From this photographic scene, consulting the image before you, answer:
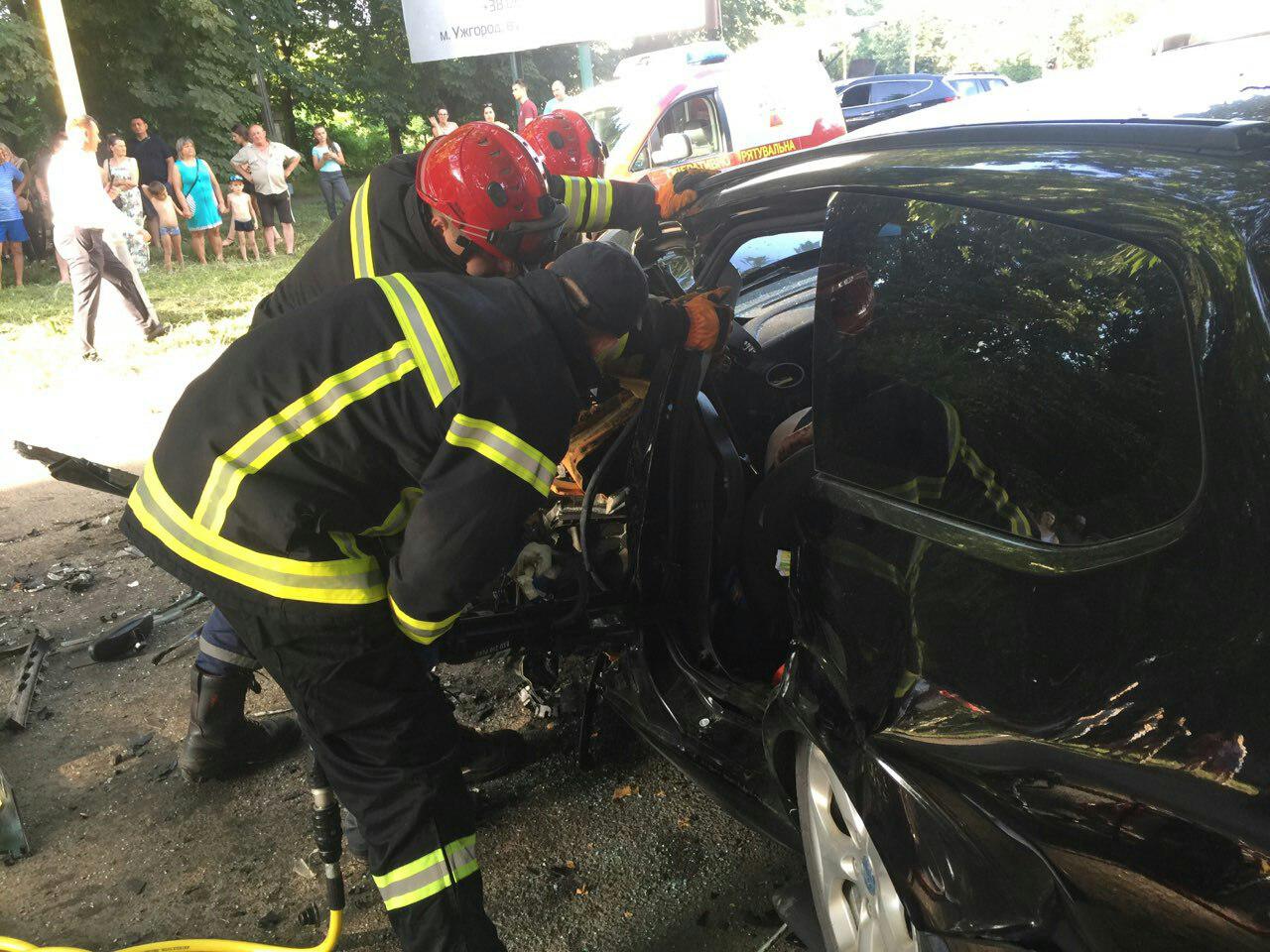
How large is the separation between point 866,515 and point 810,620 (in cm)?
26

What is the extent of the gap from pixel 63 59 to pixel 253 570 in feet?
28.8

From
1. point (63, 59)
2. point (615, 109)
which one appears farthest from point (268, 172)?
point (615, 109)

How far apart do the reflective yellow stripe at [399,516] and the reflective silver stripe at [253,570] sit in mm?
84

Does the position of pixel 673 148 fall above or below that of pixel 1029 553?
above

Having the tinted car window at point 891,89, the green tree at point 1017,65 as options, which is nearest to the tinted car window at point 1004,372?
the tinted car window at point 891,89

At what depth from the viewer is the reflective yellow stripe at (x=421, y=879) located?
1892 mm

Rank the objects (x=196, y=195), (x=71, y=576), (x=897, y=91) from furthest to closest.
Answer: (x=897, y=91) < (x=196, y=195) < (x=71, y=576)

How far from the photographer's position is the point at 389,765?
1.92m

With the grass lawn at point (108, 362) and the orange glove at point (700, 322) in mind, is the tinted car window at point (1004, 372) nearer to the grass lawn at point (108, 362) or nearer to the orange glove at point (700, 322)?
the orange glove at point (700, 322)

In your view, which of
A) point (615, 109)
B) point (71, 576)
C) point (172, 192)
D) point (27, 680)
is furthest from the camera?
Result: point (172, 192)

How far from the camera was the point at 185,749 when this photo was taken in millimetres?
2824

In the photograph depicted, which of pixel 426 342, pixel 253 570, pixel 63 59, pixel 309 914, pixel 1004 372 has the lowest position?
pixel 309 914

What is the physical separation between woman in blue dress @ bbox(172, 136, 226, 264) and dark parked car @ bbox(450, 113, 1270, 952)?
39.6 feet

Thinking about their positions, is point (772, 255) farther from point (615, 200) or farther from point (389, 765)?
point (389, 765)
